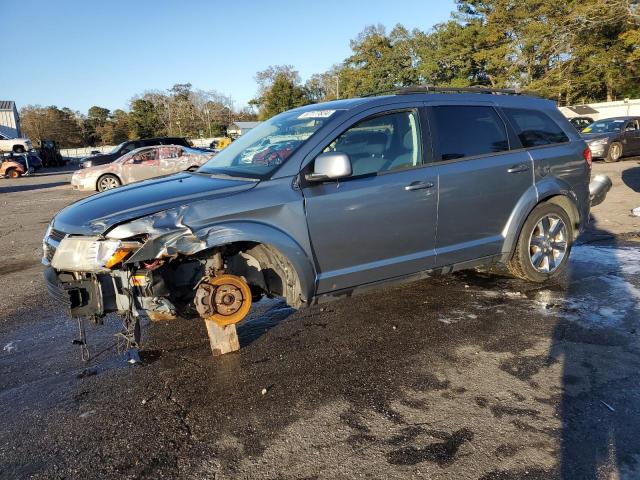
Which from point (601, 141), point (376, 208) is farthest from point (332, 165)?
point (601, 141)

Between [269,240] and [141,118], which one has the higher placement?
[141,118]

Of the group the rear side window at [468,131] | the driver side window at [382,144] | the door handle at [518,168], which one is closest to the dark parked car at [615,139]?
the door handle at [518,168]

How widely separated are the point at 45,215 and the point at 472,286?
36.1 ft

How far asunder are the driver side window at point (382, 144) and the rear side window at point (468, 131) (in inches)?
9.7

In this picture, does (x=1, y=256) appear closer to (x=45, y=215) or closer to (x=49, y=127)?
(x=45, y=215)

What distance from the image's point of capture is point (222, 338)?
372cm

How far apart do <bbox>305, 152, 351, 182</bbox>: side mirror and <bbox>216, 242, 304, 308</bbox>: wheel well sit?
66cm

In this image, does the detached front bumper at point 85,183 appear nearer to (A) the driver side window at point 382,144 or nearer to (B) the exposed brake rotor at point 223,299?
(A) the driver side window at point 382,144

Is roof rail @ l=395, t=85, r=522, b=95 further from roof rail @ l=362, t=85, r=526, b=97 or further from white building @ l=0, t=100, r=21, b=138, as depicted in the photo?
white building @ l=0, t=100, r=21, b=138

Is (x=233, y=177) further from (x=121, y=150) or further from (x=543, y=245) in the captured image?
(x=121, y=150)

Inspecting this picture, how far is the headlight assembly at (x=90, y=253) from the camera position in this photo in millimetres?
3080

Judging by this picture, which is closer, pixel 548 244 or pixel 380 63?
pixel 548 244

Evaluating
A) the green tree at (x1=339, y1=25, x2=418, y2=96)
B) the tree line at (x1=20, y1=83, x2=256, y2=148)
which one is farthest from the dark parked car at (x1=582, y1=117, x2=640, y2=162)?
the tree line at (x1=20, y1=83, x2=256, y2=148)

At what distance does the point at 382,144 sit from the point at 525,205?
166cm
